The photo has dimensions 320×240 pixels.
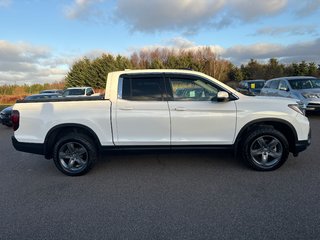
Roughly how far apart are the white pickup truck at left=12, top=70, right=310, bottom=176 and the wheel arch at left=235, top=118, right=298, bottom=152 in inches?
0.7

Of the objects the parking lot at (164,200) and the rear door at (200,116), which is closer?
the parking lot at (164,200)

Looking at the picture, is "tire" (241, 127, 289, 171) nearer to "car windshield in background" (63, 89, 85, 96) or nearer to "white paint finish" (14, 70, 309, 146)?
"white paint finish" (14, 70, 309, 146)

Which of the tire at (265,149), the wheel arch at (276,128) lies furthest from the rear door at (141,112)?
the tire at (265,149)

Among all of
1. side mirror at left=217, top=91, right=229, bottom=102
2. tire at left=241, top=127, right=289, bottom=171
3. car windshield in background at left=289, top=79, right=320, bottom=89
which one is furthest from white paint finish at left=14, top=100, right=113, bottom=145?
car windshield in background at left=289, top=79, right=320, bottom=89

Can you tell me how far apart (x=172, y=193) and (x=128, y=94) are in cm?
187

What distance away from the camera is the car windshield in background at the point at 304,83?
1119 centimetres

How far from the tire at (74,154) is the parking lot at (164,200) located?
0.55ft

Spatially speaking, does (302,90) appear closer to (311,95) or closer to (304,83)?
(311,95)

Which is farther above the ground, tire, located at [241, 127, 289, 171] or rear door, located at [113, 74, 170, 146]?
rear door, located at [113, 74, 170, 146]

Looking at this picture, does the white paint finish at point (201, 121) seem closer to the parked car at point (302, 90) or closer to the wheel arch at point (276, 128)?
the wheel arch at point (276, 128)

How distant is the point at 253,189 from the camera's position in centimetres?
403

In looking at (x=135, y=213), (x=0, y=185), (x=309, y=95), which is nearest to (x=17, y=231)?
(x=135, y=213)

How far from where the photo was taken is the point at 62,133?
496cm

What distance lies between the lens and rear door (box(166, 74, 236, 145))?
466cm
